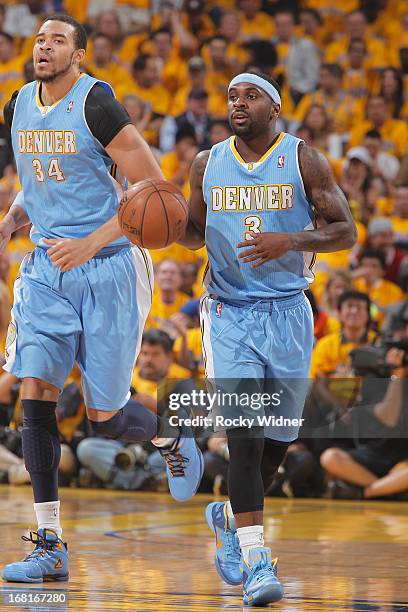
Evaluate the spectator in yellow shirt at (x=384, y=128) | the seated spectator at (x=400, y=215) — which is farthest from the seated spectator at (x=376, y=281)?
the spectator in yellow shirt at (x=384, y=128)

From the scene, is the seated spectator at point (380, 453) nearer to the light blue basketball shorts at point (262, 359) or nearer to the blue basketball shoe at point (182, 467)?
the blue basketball shoe at point (182, 467)

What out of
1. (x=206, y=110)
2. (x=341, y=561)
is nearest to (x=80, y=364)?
(x=341, y=561)

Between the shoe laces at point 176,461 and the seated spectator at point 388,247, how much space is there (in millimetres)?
5392

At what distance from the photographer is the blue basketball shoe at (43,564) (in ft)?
16.4

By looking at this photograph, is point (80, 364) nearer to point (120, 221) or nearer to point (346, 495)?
point (120, 221)

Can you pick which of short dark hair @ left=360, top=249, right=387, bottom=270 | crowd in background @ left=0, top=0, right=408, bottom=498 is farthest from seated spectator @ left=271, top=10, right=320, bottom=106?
short dark hair @ left=360, top=249, right=387, bottom=270

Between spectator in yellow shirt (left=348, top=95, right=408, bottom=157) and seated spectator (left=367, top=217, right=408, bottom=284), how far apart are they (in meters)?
2.11

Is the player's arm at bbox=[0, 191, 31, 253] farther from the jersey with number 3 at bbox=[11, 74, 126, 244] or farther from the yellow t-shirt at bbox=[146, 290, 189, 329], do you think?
the yellow t-shirt at bbox=[146, 290, 189, 329]

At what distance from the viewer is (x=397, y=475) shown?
843cm

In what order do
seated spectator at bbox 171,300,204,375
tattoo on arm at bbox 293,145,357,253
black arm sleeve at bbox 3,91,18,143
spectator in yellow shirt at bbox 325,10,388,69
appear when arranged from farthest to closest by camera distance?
spectator in yellow shirt at bbox 325,10,388,69 < seated spectator at bbox 171,300,204,375 < black arm sleeve at bbox 3,91,18,143 < tattoo on arm at bbox 293,145,357,253

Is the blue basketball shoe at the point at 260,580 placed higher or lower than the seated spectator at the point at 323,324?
lower

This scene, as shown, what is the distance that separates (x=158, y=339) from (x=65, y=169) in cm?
394

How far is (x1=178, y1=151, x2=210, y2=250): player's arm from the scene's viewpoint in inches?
206

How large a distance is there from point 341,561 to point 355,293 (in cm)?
349
